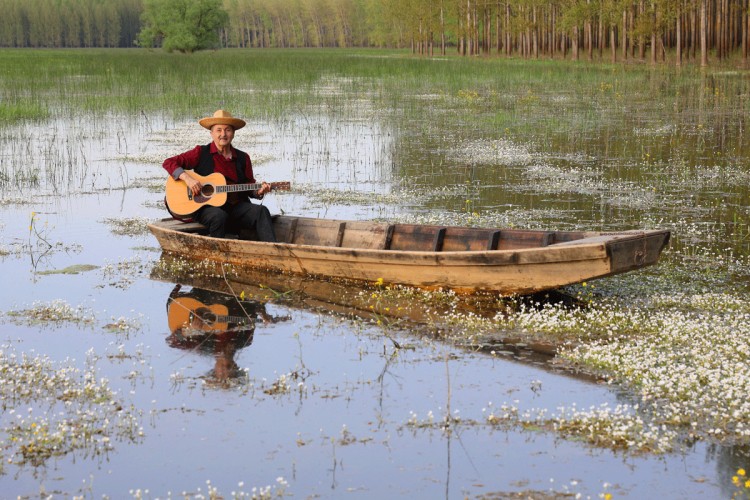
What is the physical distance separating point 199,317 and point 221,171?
2882mm

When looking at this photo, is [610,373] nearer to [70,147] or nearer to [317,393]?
[317,393]

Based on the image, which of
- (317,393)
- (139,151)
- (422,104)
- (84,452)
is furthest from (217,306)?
(422,104)

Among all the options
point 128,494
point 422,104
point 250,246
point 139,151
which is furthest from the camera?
point 422,104

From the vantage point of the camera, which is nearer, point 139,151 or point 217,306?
point 217,306

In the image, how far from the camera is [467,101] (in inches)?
1420

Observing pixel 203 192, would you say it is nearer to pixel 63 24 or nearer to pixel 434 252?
pixel 434 252

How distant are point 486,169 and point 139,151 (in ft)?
26.8

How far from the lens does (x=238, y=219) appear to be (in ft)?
44.7

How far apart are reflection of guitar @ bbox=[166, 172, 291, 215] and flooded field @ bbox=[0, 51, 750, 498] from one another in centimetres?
76

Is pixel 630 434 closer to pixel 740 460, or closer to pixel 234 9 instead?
pixel 740 460

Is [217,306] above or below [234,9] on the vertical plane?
below

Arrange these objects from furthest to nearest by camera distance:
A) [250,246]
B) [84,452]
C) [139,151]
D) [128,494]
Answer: [139,151], [250,246], [84,452], [128,494]

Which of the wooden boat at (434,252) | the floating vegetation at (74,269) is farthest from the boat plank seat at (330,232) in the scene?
the floating vegetation at (74,269)

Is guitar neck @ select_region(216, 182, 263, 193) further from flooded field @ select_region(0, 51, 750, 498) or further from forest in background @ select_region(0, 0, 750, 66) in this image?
forest in background @ select_region(0, 0, 750, 66)
